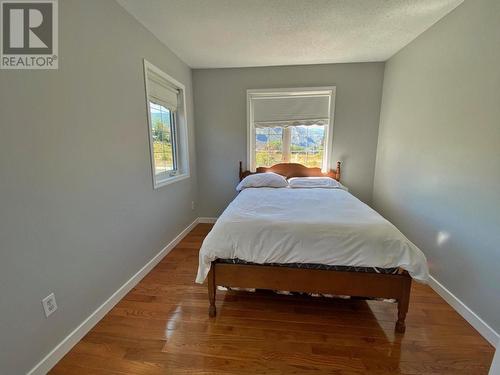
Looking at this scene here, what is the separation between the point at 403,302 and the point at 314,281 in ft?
1.91

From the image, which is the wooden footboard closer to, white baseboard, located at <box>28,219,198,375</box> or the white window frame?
white baseboard, located at <box>28,219,198,375</box>

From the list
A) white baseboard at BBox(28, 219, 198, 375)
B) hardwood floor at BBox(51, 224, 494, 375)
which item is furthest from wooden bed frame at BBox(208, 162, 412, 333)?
white baseboard at BBox(28, 219, 198, 375)

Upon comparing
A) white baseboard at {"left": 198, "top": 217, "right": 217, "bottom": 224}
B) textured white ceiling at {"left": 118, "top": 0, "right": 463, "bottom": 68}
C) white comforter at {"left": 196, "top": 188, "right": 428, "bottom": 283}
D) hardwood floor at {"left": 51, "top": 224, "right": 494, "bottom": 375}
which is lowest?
hardwood floor at {"left": 51, "top": 224, "right": 494, "bottom": 375}

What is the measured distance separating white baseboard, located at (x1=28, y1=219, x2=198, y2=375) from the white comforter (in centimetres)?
77

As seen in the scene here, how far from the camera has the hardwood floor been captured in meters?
1.30

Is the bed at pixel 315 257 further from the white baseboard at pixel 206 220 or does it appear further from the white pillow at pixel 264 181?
the white baseboard at pixel 206 220

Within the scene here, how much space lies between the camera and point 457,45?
179 centimetres

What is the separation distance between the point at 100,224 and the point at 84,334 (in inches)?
28.8

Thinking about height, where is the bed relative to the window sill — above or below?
below

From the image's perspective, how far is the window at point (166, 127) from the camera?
232cm

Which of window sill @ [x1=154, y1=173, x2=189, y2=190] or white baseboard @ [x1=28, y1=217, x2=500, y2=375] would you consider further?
window sill @ [x1=154, y1=173, x2=189, y2=190]

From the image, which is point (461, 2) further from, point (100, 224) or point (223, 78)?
point (100, 224)

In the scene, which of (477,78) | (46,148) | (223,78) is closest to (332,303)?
(477,78)

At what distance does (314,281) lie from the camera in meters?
1.56
